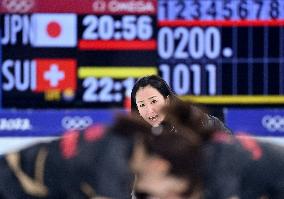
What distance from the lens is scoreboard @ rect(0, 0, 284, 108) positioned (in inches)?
170

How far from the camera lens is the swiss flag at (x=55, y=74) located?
171 inches

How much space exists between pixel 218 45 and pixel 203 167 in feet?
13.3

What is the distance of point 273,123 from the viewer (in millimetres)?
4508

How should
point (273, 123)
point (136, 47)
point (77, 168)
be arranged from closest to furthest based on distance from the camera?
point (77, 168)
point (136, 47)
point (273, 123)

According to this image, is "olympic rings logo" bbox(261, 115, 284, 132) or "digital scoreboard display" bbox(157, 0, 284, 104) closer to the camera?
"digital scoreboard display" bbox(157, 0, 284, 104)

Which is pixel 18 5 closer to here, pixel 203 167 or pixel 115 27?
pixel 115 27

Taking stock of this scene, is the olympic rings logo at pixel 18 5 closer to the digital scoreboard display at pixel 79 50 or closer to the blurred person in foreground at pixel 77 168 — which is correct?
the digital scoreboard display at pixel 79 50

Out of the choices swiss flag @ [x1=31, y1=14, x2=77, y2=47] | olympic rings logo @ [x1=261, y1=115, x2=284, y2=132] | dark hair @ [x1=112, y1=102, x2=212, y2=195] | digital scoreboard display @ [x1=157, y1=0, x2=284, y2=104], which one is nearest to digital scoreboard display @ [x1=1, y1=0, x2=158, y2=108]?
swiss flag @ [x1=31, y1=14, x2=77, y2=47]

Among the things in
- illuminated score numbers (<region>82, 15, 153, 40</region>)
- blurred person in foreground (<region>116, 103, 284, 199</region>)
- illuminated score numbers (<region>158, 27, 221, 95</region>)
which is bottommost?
illuminated score numbers (<region>158, 27, 221, 95</region>)

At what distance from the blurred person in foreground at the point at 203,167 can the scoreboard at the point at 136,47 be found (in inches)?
156

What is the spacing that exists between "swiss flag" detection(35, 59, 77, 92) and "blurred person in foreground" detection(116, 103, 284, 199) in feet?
13.3

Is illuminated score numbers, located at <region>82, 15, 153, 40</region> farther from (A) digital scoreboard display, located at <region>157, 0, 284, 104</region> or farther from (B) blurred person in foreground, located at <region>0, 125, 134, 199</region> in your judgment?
(B) blurred person in foreground, located at <region>0, 125, 134, 199</region>

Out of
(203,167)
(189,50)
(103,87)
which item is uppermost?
(203,167)

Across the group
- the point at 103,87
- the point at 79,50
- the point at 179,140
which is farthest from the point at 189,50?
the point at 179,140
